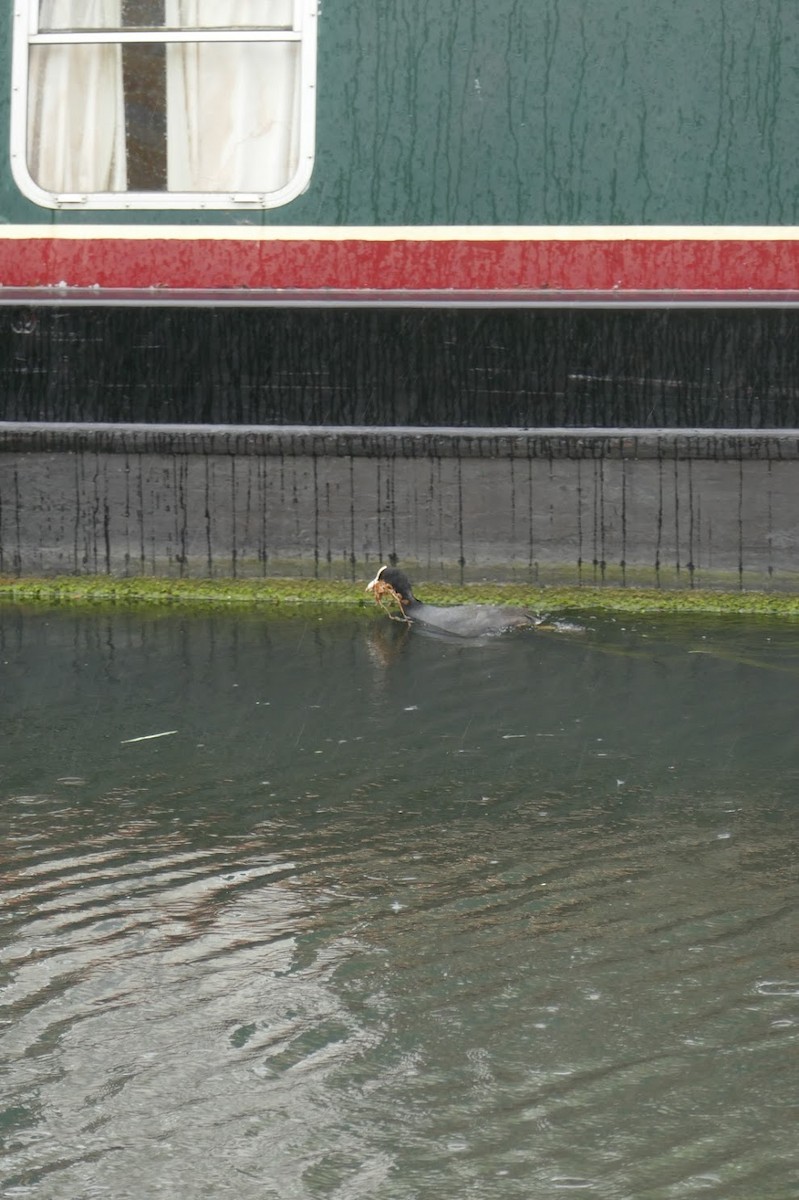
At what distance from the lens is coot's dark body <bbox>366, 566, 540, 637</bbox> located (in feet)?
22.9

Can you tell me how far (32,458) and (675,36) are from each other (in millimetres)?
3117

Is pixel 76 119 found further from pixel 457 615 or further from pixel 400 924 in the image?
pixel 400 924

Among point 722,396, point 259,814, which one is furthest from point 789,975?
point 722,396

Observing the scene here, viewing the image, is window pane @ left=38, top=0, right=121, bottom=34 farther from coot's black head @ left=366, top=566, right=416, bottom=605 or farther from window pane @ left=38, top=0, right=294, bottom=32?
coot's black head @ left=366, top=566, right=416, bottom=605

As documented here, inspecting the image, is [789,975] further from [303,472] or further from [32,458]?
[32,458]

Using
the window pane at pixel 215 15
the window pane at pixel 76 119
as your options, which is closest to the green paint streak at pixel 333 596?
the window pane at pixel 76 119

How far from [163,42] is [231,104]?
0.36 metres

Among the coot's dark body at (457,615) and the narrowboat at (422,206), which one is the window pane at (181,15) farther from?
the coot's dark body at (457,615)

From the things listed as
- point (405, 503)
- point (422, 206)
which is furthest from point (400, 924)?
point (422, 206)

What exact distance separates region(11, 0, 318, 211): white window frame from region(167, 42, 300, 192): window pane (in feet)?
0.12

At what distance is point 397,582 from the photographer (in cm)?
722

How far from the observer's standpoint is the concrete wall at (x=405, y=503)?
752 cm

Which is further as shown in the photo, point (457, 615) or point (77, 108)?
point (77, 108)

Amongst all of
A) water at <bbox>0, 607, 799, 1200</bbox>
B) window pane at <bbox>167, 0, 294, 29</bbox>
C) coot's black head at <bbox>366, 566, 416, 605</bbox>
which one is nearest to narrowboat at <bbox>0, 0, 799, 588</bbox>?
window pane at <bbox>167, 0, 294, 29</bbox>
